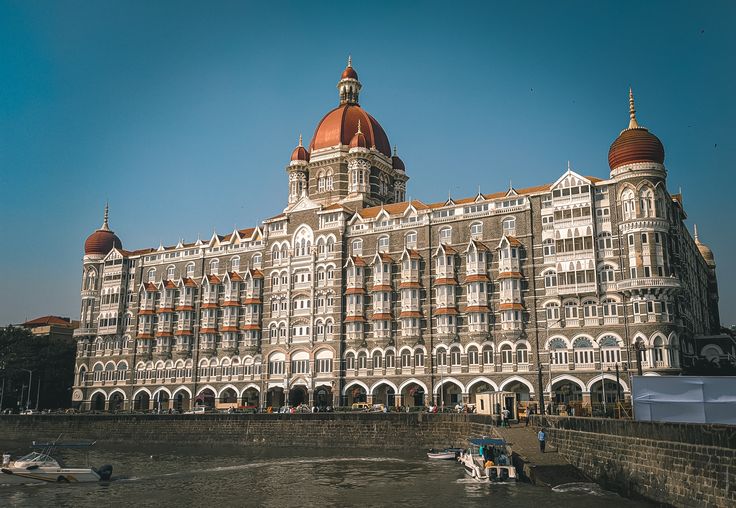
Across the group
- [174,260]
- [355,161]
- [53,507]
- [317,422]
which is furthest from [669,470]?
[174,260]

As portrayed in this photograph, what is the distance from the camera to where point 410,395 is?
78625 mm

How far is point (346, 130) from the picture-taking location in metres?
99.9

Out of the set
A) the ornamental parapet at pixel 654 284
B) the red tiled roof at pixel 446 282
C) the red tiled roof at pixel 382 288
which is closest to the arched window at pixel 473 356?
the red tiled roof at pixel 446 282

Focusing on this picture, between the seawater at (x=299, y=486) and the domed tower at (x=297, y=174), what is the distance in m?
46.0

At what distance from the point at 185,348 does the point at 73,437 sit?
59.1 feet

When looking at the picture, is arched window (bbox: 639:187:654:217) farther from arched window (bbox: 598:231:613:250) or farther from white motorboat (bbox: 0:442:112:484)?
white motorboat (bbox: 0:442:112:484)

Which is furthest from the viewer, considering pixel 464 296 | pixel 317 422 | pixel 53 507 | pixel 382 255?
pixel 382 255

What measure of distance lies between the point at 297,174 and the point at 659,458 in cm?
7531

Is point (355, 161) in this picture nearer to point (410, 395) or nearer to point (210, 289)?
point (210, 289)

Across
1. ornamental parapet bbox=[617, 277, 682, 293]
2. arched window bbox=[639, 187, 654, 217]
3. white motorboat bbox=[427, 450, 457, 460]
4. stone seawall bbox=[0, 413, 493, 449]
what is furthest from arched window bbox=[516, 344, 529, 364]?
white motorboat bbox=[427, 450, 457, 460]

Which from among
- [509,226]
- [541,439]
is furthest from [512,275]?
[541,439]

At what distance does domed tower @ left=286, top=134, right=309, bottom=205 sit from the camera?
101m

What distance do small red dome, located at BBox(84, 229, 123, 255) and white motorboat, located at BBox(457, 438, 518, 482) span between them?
2989 inches

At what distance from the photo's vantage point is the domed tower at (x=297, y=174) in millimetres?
100938
